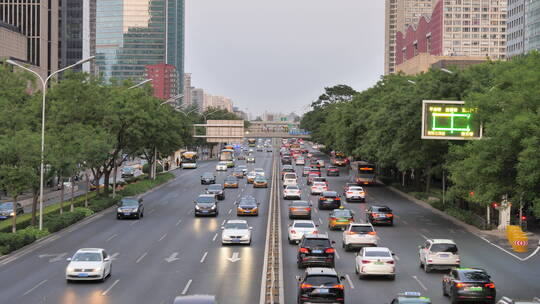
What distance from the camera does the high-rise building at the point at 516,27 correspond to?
15225 centimetres

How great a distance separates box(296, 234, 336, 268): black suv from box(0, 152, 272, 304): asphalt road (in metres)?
2.03

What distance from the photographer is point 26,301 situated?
25.5 m

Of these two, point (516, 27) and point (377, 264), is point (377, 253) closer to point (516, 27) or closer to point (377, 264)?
point (377, 264)

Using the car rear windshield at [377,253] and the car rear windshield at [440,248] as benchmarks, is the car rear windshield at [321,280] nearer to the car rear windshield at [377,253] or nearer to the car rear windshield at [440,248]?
the car rear windshield at [377,253]

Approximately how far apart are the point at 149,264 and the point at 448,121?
19068 millimetres

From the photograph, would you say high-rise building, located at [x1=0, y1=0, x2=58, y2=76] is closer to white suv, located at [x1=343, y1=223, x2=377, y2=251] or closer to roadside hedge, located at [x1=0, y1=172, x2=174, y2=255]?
roadside hedge, located at [x1=0, y1=172, x2=174, y2=255]

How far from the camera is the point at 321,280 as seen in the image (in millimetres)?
23062

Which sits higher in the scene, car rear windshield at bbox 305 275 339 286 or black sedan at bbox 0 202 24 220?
car rear windshield at bbox 305 275 339 286

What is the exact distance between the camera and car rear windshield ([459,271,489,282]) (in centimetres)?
2469

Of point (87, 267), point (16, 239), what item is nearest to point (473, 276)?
point (87, 267)

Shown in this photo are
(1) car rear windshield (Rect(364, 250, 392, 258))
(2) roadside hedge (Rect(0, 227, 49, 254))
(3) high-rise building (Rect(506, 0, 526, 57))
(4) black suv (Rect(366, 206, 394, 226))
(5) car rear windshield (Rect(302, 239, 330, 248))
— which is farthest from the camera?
(3) high-rise building (Rect(506, 0, 526, 57))

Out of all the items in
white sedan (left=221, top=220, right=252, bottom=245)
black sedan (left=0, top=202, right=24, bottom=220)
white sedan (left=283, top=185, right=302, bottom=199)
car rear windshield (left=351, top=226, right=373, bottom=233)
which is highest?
car rear windshield (left=351, top=226, right=373, bottom=233)

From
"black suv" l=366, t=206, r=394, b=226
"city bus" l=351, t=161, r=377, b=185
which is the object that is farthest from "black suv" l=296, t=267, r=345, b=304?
"city bus" l=351, t=161, r=377, b=185

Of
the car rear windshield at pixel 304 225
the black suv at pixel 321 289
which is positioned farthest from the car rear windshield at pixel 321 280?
the car rear windshield at pixel 304 225
